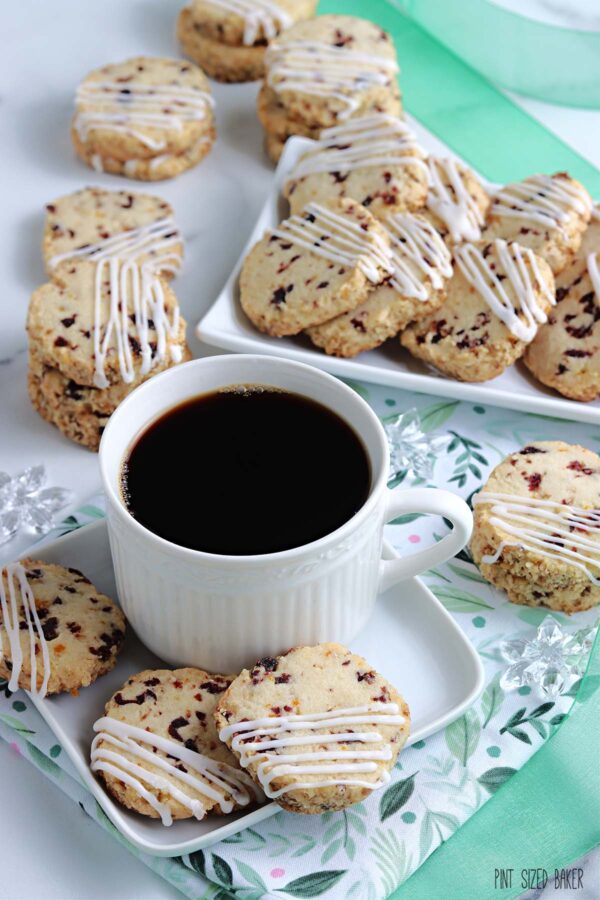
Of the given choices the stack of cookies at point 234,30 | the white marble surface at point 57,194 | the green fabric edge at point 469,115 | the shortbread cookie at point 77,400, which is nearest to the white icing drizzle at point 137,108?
the white marble surface at point 57,194

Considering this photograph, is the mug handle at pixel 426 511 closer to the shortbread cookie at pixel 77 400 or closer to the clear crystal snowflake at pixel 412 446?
the clear crystal snowflake at pixel 412 446

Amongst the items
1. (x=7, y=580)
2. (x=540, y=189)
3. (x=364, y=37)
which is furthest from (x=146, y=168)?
(x=7, y=580)

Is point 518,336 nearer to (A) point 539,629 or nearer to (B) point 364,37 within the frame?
(A) point 539,629

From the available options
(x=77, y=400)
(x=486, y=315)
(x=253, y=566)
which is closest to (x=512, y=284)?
(x=486, y=315)

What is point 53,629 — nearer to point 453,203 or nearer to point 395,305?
→ point 395,305

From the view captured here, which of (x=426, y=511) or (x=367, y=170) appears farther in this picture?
(x=367, y=170)
